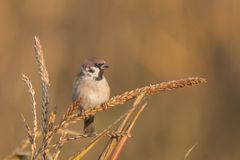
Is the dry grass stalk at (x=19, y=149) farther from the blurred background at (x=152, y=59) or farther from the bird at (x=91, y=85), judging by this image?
the blurred background at (x=152, y=59)

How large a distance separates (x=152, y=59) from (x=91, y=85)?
110 inches

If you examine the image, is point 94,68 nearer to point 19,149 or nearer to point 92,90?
point 92,90

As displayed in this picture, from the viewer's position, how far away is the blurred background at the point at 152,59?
6.34m

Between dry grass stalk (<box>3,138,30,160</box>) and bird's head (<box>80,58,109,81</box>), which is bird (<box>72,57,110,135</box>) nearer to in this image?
bird's head (<box>80,58,109,81</box>)

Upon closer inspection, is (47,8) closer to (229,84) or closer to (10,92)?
(10,92)

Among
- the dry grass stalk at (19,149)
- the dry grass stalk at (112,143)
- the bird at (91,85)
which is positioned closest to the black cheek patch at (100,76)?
the bird at (91,85)

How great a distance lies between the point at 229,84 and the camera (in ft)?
22.1

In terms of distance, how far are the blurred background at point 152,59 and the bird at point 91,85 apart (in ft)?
7.60

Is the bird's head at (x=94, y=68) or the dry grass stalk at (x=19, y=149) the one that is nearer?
the dry grass stalk at (x=19, y=149)

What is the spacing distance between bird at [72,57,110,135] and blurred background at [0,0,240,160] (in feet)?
7.60

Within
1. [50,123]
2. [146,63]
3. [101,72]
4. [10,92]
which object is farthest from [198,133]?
[50,123]

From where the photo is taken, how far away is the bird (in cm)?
374

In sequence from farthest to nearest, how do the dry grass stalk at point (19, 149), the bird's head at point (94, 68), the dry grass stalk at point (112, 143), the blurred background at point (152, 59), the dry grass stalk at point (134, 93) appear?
the blurred background at point (152, 59) < the bird's head at point (94, 68) < the dry grass stalk at point (19, 149) < the dry grass stalk at point (112, 143) < the dry grass stalk at point (134, 93)

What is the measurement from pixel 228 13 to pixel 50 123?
15.3 ft
